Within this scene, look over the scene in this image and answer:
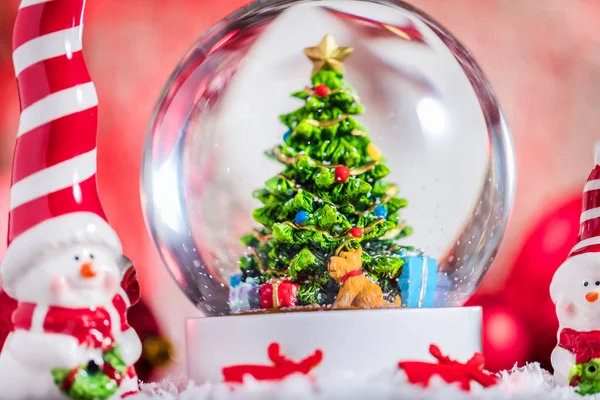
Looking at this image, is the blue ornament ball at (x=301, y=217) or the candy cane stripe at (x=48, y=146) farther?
the blue ornament ball at (x=301, y=217)

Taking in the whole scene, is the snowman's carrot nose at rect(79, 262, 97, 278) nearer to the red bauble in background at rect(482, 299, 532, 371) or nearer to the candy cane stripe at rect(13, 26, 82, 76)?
the candy cane stripe at rect(13, 26, 82, 76)

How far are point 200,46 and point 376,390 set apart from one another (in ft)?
2.13

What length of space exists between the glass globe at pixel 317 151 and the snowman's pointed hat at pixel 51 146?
0.77ft

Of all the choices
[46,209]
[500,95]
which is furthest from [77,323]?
[500,95]

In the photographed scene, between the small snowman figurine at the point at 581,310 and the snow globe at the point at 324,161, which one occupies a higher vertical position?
the snow globe at the point at 324,161

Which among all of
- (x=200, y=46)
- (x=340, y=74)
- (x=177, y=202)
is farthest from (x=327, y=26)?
(x=177, y=202)

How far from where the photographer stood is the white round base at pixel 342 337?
36.9 inches

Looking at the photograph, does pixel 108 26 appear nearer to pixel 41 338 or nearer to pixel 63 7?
pixel 63 7

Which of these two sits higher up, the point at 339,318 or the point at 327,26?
the point at 327,26

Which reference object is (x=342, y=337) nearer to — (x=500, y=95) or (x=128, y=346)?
(x=128, y=346)

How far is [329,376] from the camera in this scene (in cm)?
91

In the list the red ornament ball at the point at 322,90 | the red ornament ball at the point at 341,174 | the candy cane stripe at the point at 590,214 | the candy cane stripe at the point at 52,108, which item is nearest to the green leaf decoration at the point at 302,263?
the red ornament ball at the point at 341,174

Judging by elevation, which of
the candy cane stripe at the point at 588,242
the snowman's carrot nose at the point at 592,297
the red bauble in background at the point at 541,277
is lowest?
the red bauble in background at the point at 541,277

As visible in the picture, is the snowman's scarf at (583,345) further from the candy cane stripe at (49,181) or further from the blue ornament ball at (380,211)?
the candy cane stripe at (49,181)
